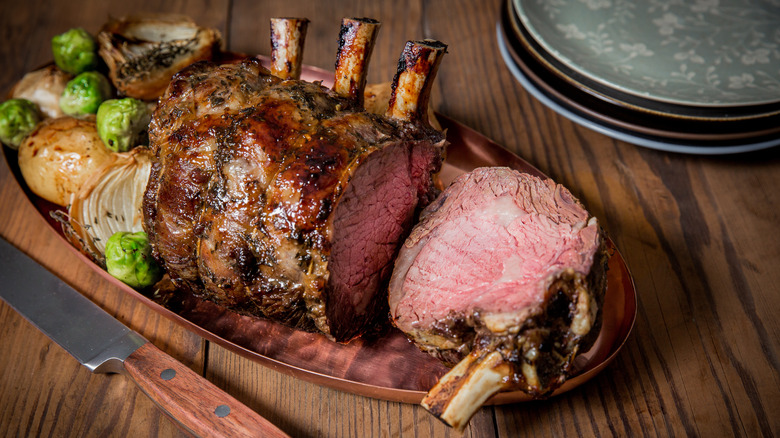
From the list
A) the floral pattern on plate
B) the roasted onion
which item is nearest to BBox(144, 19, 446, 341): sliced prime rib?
the roasted onion

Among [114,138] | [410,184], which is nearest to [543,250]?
[410,184]

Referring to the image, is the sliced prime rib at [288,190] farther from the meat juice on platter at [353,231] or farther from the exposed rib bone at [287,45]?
the exposed rib bone at [287,45]

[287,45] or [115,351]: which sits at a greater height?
[287,45]

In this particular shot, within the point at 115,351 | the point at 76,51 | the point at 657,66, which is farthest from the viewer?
the point at 657,66

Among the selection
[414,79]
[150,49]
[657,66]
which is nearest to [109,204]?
[150,49]

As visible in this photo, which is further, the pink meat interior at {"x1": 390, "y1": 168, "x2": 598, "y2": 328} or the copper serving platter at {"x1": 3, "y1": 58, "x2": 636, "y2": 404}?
the copper serving platter at {"x1": 3, "y1": 58, "x2": 636, "y2": 404}

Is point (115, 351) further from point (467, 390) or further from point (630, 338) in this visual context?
point (630, 338)

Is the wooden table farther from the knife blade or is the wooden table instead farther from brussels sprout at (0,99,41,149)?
brussels sprout at (0,99,41,149)
